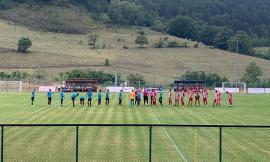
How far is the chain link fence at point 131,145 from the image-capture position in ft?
71.5

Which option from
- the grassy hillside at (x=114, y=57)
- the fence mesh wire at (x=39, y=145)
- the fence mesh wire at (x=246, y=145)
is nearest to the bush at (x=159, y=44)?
the grassy hillside at (x=114, y=57)

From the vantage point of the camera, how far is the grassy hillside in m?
140

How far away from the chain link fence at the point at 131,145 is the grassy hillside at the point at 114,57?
10261cm

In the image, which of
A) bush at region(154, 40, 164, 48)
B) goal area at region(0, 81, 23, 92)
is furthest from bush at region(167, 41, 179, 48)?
goal area at region(0, 81, 23, 92)

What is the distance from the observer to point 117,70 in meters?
136

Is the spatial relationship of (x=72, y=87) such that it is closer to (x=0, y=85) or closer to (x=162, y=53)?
(x=0, y=85)

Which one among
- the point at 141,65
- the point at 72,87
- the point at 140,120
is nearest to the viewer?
the point at 140,120

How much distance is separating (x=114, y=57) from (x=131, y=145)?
126m

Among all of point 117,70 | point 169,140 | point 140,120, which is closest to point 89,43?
point 117,70

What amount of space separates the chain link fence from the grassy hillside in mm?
102611

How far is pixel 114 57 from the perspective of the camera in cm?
15062

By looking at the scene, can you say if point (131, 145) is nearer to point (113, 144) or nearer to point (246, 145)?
point (113, 144)

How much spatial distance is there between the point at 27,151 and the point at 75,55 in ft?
426

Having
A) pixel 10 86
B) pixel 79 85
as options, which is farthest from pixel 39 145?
pixel 10 86
